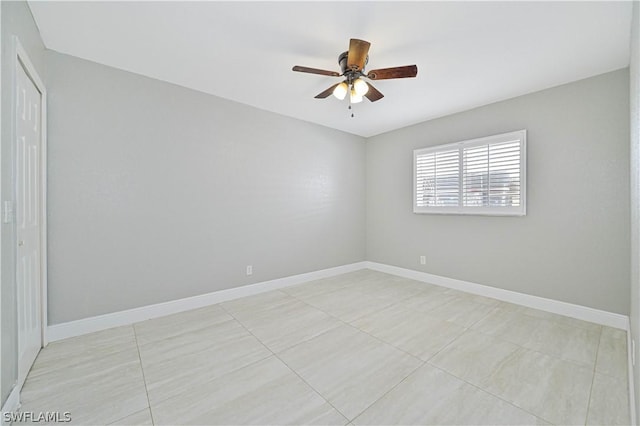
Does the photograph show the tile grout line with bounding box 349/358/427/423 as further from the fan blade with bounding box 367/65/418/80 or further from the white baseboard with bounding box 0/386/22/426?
the fan blade with bounding box 367/65/418/80

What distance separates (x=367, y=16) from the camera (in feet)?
6.36

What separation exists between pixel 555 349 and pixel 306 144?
3816 millimetres

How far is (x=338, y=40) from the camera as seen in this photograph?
2.21 metres

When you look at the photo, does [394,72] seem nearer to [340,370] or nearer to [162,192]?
[340,370]

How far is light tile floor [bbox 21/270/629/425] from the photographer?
61.1 inches

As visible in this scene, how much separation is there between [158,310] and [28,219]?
1436 millimetres

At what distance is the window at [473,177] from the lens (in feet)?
10.7

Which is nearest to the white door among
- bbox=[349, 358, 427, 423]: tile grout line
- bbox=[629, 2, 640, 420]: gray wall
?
bbox=[349, 358, 427, 423]: tile grout line

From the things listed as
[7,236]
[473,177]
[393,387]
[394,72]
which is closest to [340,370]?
[393,387]

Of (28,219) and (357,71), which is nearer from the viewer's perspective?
(28,219)

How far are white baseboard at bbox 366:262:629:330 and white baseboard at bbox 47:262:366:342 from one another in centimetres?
192

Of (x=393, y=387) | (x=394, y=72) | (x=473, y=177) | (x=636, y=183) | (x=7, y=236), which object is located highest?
(x=394, y=72)

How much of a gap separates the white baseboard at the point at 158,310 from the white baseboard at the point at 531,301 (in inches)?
75.5

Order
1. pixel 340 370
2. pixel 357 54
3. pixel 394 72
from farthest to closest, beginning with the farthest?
pixel 394 72 < pixel 357 54 < pixel 340 370
